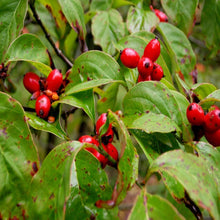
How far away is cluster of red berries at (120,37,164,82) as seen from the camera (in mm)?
846

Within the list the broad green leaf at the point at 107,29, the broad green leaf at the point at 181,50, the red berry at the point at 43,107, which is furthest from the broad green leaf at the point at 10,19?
the broad green leaf at the point at 181,50

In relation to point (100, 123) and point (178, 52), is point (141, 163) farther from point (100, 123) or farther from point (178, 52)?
point (100, 123)

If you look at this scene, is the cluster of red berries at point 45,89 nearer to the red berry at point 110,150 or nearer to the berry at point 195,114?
the red berry at point 110,150

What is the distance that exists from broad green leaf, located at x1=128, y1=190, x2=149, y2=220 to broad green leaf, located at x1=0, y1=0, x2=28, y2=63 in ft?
2.05

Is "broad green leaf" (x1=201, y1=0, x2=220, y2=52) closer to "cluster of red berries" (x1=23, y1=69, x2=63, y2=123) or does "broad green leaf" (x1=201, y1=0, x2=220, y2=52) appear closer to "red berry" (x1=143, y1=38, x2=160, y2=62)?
"red berry" (x1=143, y1=38, x2=160, y2=62)

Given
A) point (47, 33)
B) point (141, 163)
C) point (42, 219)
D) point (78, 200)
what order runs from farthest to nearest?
point (141, 163) → point (47, 33) → point (78, 200) → point (42, 219)

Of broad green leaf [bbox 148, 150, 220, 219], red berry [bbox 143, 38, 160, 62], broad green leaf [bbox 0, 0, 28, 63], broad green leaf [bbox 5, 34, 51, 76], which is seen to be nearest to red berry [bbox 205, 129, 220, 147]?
broad green leaf [bbox 148, 150, 220, 219]

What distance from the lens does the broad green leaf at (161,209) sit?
0.55 meters

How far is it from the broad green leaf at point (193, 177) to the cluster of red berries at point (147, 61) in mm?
316

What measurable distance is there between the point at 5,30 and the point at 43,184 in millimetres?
570

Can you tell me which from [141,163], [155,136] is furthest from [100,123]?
[141,163]

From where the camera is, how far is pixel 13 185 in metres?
0.67

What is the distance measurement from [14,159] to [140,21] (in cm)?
79

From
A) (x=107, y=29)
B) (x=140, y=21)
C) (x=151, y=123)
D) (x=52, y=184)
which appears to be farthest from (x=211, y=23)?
(x=52, y=184)
